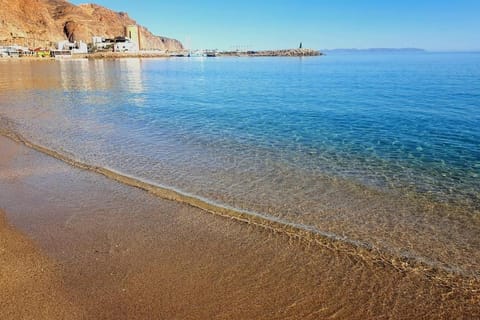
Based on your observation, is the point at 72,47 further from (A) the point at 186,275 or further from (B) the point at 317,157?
(A) the point at 186,275

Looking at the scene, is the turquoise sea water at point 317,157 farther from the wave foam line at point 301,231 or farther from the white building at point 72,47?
the white building at point 72,47

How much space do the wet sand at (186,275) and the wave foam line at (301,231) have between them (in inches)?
6.5

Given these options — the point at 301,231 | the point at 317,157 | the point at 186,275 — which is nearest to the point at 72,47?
the point at 317,157

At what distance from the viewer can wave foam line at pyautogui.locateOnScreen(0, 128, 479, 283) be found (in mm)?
5977

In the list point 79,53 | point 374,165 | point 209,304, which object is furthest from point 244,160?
point 79,53

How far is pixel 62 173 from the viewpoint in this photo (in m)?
10.6

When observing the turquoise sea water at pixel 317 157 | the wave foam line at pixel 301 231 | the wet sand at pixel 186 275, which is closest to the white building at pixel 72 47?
the turquoise sea water at pixel 317 157

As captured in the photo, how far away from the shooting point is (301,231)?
7.14 metres

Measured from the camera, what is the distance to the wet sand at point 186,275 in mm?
4773

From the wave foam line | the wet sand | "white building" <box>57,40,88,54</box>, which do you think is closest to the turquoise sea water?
the wave foam line

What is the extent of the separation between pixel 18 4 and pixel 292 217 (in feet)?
616

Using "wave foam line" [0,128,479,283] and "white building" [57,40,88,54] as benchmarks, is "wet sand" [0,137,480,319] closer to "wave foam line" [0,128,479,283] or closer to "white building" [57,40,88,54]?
"wave foam line" [0,128,479,283]

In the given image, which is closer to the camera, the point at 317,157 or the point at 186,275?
the point at 186,275

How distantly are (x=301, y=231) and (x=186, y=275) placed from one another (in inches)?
102
